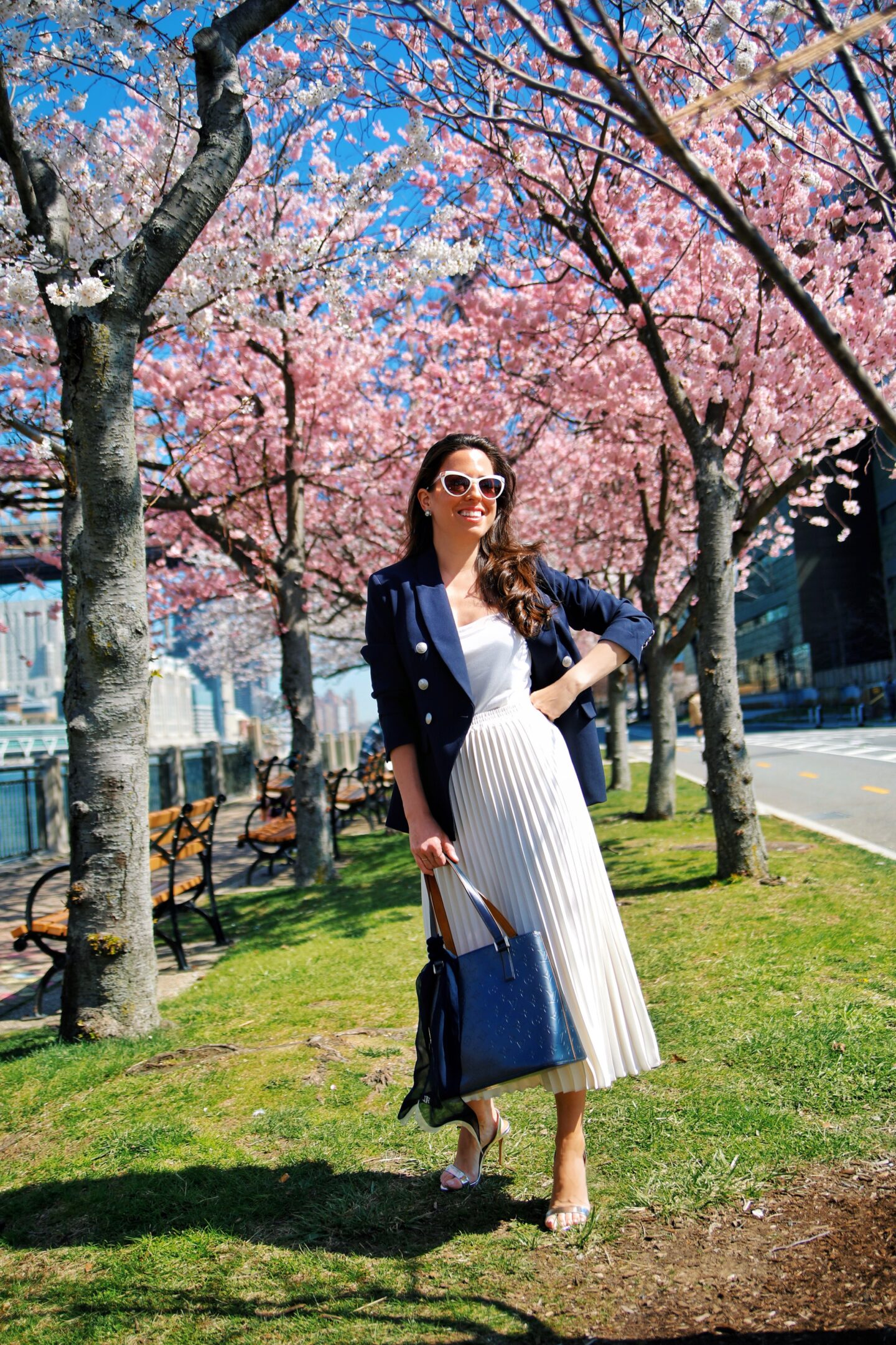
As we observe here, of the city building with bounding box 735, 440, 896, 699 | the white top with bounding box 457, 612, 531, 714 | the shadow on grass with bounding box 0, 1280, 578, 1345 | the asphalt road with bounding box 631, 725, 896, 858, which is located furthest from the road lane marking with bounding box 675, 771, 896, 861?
the city building with bounding box 735, 440, 896, 699

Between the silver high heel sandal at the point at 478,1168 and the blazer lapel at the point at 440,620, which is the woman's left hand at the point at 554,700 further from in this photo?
the silver high heel sandal at the point at 478,1168

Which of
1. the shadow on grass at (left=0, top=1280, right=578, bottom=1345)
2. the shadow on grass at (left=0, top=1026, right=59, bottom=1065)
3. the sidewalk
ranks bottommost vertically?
the sidewalk

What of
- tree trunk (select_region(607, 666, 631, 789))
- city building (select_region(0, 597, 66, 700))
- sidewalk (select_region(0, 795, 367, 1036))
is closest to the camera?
sidewalk (select_region(0, 795, 367, 1036))

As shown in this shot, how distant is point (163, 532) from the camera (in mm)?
13633

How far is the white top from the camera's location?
2.62 meters

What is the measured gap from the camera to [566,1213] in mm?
2488

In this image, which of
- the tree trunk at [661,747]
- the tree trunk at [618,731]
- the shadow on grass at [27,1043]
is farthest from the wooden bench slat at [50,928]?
the tree trunk at [618,731]

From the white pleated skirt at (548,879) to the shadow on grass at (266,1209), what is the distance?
0.49m

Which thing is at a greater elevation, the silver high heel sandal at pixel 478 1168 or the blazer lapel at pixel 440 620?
the blazer lapel at pixel 440 620

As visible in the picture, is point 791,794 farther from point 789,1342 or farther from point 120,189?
point 789,1342

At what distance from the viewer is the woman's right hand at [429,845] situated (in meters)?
2.51

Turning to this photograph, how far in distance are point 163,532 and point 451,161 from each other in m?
6.44

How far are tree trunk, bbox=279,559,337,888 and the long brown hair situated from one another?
6721mm

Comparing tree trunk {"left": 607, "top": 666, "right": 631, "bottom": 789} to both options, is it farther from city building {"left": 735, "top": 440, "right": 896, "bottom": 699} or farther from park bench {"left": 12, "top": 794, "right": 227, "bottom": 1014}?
city building {"left": 735, "top": 440, "right": 896, "bottom": 699}
